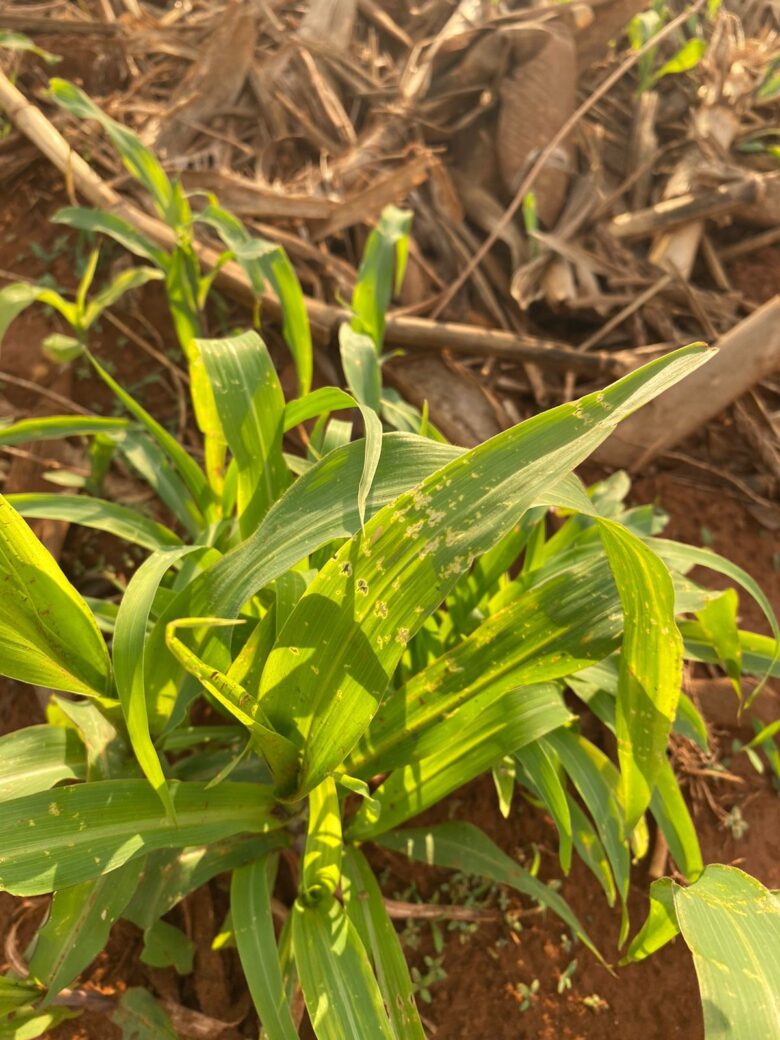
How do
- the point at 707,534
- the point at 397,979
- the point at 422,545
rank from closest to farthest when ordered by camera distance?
the point at 422,545 → the point at 397,979 → the point at 707,534

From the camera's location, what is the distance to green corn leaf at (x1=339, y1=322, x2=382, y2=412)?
3.81 ft

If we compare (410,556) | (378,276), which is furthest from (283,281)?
(410,556)

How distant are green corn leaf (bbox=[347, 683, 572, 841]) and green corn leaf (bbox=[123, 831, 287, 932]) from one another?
0.51 feet

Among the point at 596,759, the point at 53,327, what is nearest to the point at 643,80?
the point at 53,327

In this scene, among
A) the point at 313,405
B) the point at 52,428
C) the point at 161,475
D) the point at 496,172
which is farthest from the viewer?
the point at 496,172

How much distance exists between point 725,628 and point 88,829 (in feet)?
2.93

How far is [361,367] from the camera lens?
46.9 inches

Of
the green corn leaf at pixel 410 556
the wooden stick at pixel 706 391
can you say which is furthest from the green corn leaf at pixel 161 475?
the wooden stick at pixel 706 391

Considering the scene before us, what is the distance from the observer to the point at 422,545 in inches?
28.1

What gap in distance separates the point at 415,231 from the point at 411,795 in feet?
4.87

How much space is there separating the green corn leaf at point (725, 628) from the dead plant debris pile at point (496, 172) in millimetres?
626

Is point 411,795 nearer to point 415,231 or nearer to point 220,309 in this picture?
point 220,309

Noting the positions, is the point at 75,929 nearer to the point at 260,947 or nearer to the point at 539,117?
the point at 260,947

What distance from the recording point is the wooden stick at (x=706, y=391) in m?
1.60
